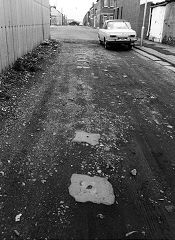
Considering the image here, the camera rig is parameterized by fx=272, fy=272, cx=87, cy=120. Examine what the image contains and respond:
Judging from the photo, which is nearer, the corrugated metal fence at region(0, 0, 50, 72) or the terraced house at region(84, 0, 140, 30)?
the corrugated metal fence at region(0, 0, 50, 72)

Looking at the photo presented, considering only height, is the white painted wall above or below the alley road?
above

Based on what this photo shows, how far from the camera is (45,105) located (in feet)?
21.9

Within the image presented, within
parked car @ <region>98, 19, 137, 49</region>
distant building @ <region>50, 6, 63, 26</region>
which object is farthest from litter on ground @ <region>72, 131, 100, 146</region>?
distant building @ <region>50, 6, 63, 26</region>

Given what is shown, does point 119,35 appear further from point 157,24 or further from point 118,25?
point 157,24

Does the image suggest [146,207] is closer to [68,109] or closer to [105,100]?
[68,109]

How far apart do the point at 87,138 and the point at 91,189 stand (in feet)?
5.03

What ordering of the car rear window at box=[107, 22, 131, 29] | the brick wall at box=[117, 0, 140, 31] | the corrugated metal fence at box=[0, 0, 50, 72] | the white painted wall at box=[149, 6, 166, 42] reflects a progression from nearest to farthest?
the corrugated metal fence at box=[0, 0, 50, 72], the car rear window at box=[107, 22, 131, 29], the white painted wall at box=[149, 6, 166, 42], the brick wall at box=[117, 0, 140, 31]

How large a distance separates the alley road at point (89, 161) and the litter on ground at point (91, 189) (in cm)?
8

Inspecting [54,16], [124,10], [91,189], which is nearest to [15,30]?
[91,189]

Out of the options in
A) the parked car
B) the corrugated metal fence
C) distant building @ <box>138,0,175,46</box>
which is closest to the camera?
the corrugated metal fence

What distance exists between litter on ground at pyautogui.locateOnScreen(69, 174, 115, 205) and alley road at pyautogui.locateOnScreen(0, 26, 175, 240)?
A: 0.26 feet

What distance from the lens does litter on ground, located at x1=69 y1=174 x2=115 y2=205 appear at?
3402 mm

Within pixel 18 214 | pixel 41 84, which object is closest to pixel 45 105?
pixel 41 84

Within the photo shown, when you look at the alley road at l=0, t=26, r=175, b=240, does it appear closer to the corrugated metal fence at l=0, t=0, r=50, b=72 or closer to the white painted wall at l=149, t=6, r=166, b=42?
the corrugated metal fence at l=0, t=0, r=50, b=72
